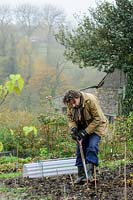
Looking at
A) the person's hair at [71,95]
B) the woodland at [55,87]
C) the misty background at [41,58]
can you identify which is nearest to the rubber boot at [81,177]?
the woodland at [55,87]

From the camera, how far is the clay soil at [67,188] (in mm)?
4527

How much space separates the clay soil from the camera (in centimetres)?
453

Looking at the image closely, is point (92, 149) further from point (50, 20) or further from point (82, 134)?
point (50, 20)

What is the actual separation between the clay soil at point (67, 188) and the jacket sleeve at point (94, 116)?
28.1 inches

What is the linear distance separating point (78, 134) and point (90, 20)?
1476cm

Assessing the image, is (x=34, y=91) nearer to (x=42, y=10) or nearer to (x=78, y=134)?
(x=42, y=10)

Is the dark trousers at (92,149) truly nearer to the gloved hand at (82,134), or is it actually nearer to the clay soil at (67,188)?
the gloved hand at (82,134)

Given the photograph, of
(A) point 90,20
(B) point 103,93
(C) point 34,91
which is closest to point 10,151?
(A) point 90,20

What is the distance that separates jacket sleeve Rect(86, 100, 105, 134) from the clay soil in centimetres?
71

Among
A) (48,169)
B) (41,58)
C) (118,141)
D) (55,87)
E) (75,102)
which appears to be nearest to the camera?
(75,102)

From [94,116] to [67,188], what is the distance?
1012 millimetres

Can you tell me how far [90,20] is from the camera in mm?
19328

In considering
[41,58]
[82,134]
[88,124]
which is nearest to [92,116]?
[88,124]

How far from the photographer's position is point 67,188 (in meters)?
4.95
